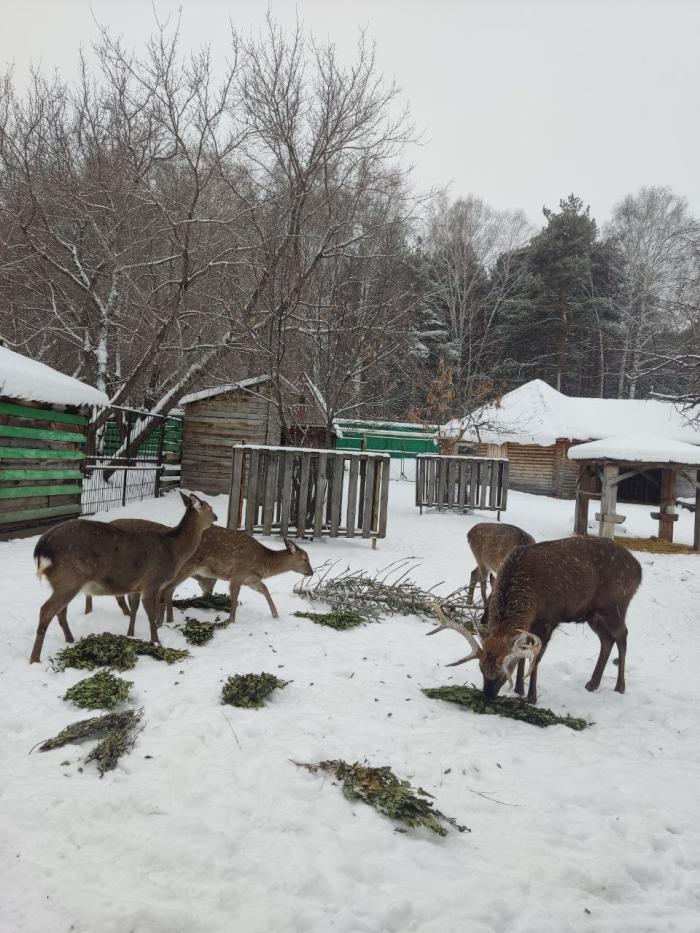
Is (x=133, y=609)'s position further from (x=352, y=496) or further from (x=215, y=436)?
(x=215, y=436)

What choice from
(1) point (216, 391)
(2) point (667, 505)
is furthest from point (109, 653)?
(2) point (667, 505)

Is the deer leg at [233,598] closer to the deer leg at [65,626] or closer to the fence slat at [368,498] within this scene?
the deer leg at [65,626]

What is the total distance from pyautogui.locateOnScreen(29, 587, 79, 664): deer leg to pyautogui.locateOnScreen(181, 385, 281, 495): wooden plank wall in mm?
13222

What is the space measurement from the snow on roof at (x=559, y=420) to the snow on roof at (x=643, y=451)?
33.8ft

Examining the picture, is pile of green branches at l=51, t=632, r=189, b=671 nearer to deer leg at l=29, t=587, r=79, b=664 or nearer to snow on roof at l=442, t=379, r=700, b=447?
deer leg at l=29, t=587, r=79, b=664

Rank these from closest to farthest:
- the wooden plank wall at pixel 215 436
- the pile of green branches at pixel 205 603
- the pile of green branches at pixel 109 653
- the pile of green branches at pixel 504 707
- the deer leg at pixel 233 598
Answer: the pile of green branches at pixel 504 707 < the pile of green branches at pixel 109 653 < the deer leg at pixel 233 598 < the pile of green branches at pixel 205 603 < the wooden plank wall at pixel 215 436

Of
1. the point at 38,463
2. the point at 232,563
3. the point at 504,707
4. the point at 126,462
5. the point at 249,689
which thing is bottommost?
the point at 504,707

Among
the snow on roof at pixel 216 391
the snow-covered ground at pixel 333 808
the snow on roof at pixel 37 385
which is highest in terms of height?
the snow on roof at pixel 216 391

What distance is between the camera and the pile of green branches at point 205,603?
6192mm

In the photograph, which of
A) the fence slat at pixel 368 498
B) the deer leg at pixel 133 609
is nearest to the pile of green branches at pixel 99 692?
the deer leg at pixel 133 609

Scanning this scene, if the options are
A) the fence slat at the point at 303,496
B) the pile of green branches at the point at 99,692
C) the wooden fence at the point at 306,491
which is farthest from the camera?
the fence slat at the point at 303,496

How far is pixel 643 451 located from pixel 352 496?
6.84 metres

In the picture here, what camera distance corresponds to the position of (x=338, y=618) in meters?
6.24

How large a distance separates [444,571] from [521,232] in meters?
37.0
